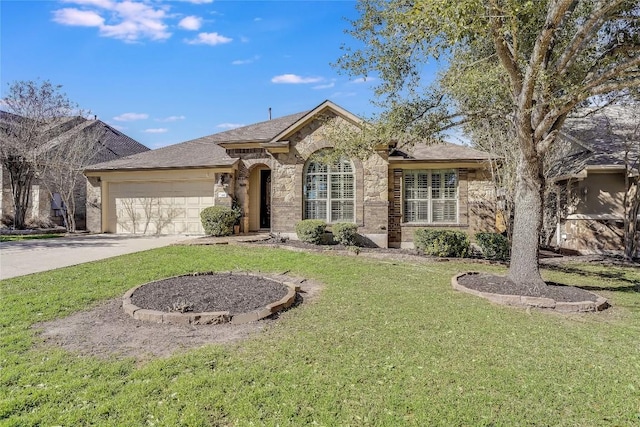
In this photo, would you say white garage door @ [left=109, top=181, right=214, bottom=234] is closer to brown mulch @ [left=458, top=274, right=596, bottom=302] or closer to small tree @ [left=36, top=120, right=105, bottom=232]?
small tree @ [left=36, top=120, right=105, bottom=232]

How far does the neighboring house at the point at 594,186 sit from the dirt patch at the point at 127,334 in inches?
502

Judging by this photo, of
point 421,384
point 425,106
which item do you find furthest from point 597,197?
point 421,384

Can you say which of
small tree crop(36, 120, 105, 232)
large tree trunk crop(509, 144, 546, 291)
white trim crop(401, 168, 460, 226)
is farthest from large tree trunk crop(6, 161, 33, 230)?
large tree trunk crop(509, 144, 546, 291)

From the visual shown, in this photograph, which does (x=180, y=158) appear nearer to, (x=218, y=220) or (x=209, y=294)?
(x=218, y=220)

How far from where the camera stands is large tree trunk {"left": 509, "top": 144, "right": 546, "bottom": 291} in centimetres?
764

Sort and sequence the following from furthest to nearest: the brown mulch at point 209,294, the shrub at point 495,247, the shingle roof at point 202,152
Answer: the shingle roof at point 202,152 < the shrub at point 495,247 < the brown mulch at point 209,294

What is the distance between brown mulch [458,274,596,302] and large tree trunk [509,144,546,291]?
0.17 m

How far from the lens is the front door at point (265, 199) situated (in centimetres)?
1719

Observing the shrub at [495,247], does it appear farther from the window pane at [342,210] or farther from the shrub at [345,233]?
the window pane at [342,210]

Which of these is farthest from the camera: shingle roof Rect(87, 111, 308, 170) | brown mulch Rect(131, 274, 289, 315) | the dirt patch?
shingle roof Rect(87, 111, 308, 170)

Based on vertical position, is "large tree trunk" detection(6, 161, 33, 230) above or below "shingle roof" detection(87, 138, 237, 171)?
below

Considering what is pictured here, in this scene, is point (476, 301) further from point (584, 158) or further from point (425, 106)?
point (584, 158)

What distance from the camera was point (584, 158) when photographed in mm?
13750

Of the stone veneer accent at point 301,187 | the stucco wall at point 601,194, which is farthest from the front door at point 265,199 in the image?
the stucco wall at point 601,194
